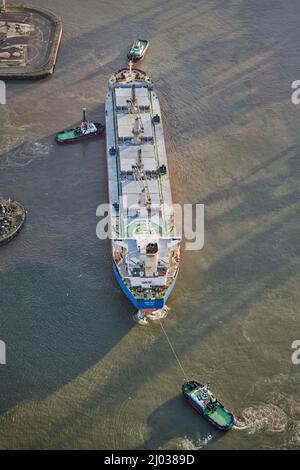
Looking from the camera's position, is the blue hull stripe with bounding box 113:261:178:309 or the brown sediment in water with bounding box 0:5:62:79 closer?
the blue hull stripe with bounding box 113:261:178:309

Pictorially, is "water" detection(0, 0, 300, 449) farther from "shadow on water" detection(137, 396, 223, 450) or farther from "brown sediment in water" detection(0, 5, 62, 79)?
"brown sediment in water" detection(0, 5, 62, 79)

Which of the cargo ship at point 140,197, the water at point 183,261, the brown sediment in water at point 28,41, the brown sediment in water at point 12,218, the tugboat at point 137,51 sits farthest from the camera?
the tugboat at point 137,51

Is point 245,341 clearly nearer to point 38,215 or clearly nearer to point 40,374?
point 40,374

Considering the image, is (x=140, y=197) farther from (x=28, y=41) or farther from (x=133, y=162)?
(x=28, y=41)

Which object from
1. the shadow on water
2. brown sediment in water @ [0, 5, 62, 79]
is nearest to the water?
the shadow on water

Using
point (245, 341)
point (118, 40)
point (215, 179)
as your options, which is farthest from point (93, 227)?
point (118, 40)

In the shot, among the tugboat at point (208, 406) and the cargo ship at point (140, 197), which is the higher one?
the cargo ship at point (140, 197)

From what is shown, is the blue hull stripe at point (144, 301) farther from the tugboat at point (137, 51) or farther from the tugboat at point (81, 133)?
the tugboat at point (137, 51)

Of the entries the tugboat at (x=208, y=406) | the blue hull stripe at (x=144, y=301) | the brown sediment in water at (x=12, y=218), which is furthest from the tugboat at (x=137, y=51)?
the tugboat at (x=208, y=406)
